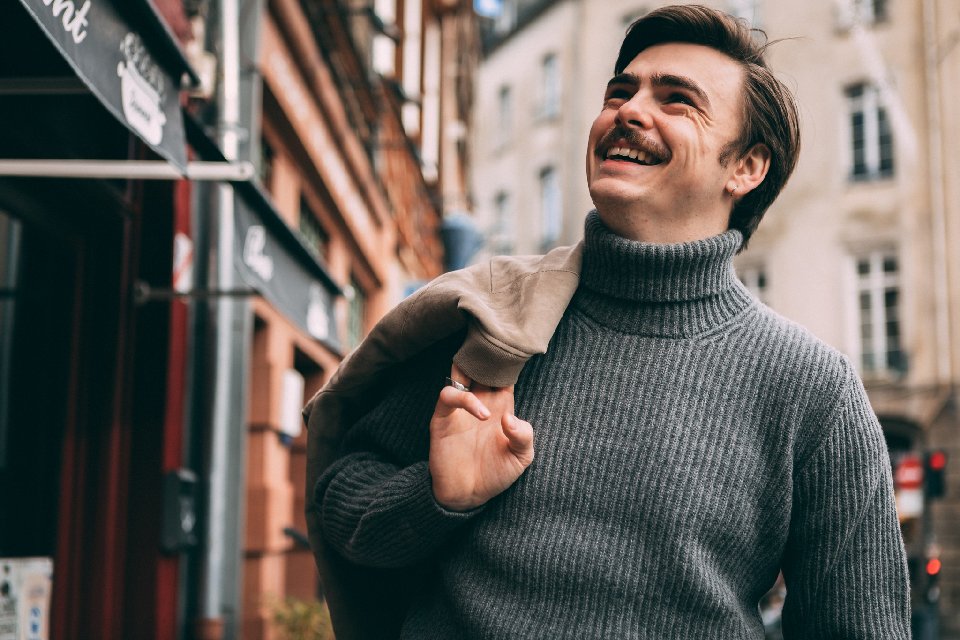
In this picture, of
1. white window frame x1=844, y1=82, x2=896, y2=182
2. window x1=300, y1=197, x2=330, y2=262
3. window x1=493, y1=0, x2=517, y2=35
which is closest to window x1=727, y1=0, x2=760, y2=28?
white window frame x1=844, y1=82, x2=896, y2=182

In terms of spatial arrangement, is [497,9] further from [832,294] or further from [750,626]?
[750,626]

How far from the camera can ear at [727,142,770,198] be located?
85.2 inches

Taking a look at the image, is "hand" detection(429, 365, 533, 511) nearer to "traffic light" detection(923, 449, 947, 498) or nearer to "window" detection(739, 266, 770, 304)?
"traffic light" detection(923, 449, 947, 498)

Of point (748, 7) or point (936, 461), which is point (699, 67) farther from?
point (748, 7)

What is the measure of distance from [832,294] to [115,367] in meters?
20.4

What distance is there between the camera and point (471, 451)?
191 centimetres

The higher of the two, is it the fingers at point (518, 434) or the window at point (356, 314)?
the window at point (356, 314)

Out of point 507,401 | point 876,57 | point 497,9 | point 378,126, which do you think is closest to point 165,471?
point 507,401

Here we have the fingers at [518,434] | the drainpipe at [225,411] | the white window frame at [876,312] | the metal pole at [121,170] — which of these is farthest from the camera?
the white window frame at [876,312]

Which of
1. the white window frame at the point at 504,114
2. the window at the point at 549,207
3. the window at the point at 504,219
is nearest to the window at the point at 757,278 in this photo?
the window at the point at 549,207

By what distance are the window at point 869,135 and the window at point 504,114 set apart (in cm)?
1160

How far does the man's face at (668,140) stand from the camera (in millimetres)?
2045

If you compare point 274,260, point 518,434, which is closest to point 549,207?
point 274,260

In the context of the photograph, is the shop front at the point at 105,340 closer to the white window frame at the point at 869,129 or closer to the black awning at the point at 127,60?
the black awning at the point at 127,60
